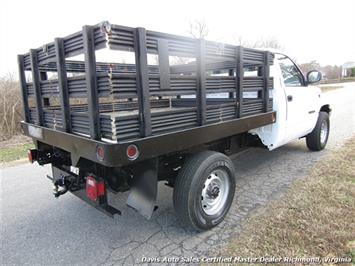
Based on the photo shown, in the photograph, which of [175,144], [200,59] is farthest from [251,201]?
[200,59]

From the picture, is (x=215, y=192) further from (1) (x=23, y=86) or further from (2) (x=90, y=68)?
(1) (x=23, y=86)

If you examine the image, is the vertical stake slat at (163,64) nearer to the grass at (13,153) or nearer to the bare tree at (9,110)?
the grass at (13,153)

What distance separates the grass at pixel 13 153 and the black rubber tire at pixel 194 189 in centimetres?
498

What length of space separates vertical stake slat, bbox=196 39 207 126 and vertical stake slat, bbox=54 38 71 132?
126 centimetres

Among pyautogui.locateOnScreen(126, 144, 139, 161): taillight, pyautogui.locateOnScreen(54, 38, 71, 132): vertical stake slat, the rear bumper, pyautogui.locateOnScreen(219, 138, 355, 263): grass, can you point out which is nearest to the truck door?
pyautogui.locateOnScreen(219, 138, 355, 263): grass

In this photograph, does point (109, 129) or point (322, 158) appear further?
point (322, 158)

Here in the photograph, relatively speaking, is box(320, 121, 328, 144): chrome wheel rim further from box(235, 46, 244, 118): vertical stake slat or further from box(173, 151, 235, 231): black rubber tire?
box(173, 151, 235, 231): black rubber tire

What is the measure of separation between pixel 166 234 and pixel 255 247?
3.13 ft

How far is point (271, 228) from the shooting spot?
9.68ft

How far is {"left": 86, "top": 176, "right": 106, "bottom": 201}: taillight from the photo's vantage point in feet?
8.55

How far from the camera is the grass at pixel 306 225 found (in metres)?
2.60

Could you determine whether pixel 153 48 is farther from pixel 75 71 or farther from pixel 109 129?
pixel 75 71

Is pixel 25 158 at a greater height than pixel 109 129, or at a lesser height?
lesser

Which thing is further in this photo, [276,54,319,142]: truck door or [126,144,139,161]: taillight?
[276,54,319,142]: truck door
